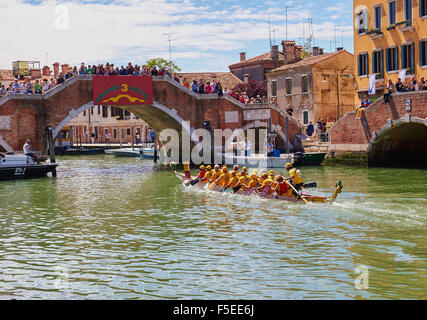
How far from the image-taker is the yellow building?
32844 mm

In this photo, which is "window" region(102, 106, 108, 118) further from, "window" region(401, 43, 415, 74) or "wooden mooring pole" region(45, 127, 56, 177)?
"window" region(401, 43, 415, 74)

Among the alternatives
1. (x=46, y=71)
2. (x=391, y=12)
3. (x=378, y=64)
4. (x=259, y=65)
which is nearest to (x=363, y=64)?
(x=378, y=64)

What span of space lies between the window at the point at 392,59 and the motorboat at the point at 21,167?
1971cm

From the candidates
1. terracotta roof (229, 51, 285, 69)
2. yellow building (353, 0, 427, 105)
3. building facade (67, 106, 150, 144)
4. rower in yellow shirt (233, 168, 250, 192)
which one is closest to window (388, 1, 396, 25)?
yellow building (353, 0, 427, 105)

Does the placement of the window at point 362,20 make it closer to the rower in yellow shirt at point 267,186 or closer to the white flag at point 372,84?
the white flag at point 372,84

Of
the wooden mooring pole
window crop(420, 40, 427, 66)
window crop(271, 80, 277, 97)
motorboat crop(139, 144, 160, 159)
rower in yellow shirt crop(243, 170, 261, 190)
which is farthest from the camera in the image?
window crop(271, 80, 277, 97)

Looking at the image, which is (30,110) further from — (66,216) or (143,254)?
(143,254)

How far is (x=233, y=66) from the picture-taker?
7581cm

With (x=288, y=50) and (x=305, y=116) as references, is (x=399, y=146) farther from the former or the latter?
(x=288, y=50)

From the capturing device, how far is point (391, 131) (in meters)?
33.0

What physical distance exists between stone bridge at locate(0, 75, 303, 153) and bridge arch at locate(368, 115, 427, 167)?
8.16m

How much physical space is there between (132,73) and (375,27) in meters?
14.8

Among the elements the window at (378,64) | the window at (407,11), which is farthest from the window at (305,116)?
the window at (407,11)
